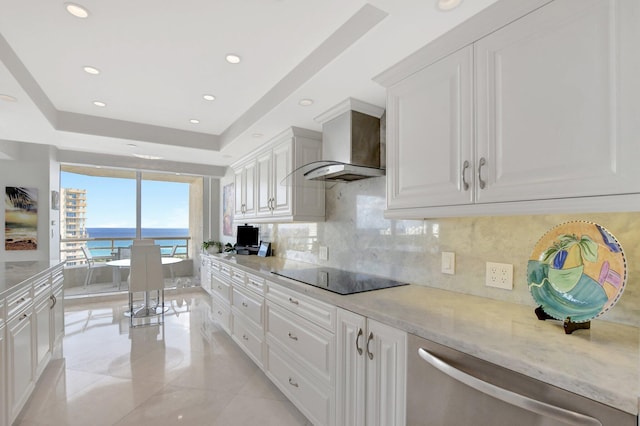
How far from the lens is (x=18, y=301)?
6.34ft

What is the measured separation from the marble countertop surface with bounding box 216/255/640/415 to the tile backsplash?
11 cm

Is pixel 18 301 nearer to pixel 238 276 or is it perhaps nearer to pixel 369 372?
pixel 238 276

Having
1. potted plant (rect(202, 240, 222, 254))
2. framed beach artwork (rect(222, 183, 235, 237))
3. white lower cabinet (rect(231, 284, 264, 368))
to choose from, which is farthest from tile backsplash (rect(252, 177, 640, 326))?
framed beach artwork (rect(222, 183, 235, 237))

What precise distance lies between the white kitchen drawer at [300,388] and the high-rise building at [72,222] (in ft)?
15.5

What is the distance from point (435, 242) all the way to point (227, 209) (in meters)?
4.52

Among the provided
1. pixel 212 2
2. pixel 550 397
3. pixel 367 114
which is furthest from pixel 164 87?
pixel 550 397

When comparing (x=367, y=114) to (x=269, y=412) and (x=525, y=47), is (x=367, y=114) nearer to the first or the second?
(x=525, y=47)

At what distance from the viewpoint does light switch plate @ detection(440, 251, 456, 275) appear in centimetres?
179

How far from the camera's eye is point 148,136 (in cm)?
376

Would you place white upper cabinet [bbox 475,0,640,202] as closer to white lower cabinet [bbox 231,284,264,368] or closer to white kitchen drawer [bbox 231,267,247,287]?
white lower cabinet [bbox 231,284,264,368]

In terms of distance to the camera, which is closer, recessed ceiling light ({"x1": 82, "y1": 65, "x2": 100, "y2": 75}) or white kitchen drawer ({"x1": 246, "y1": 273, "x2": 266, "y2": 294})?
recessed ceiling light ({"x1": 82, "y1": 65, "x2": 100, "y2": 75})

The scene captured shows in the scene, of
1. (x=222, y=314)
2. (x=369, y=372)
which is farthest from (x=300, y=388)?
(x=222, y=314)

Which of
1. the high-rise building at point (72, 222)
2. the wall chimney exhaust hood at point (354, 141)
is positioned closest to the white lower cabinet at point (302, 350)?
the wall chimney exhaust hood at point (354, 141)

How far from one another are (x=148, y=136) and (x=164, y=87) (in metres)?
1.25
